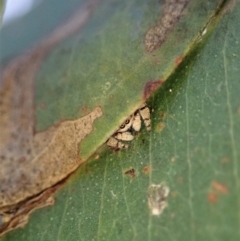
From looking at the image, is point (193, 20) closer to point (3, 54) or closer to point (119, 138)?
point (119, 138)

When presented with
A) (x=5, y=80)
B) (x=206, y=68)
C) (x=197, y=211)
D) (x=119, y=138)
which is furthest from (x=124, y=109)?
(x=5, y=80)

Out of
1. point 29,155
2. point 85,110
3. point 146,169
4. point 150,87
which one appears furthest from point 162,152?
point 29,155

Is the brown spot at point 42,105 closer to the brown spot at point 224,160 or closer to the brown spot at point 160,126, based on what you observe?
the brown spot at point 160,126

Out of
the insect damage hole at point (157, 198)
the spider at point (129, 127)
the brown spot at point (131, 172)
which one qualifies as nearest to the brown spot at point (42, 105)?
the spider at point (129, 127)

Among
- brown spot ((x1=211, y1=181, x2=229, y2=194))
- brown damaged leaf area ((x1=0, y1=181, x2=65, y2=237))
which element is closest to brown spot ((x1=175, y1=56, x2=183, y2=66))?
brown spot ((x1=211, y1=181, x2=229, y2=194))

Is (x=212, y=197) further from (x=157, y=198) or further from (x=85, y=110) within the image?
(x=85, y=110)

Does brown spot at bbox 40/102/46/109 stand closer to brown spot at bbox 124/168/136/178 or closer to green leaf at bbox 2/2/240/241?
green leaf at bbox 2/2/240/241
